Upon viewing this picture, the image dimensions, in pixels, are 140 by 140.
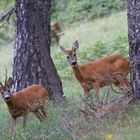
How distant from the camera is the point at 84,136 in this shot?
8.28 meters

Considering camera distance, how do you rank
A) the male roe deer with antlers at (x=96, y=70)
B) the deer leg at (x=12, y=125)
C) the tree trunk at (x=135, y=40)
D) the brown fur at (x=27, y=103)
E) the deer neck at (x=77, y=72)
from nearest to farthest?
the tree trunk at (x=135, y=40) → the deer leg at (x=12, y=125) → the brown fur at (x=27, y=103) → the male roe deer with antlers at (x=96, y=70) → the deer neck at (x=77, y=72)

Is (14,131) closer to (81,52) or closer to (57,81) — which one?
(57,81)

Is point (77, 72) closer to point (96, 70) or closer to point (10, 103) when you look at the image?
point (96, 70)

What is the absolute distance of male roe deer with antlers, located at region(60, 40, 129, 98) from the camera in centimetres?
1241

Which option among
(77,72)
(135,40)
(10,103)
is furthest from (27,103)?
(135,40)

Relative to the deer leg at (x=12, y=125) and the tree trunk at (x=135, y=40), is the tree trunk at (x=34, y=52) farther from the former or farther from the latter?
the tree trunk at (x=135, y=40)

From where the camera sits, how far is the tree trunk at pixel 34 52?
42.5ft

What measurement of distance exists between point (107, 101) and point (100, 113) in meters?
0.55

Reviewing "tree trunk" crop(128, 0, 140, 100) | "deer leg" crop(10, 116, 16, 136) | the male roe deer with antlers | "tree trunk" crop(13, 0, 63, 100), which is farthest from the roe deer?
"tree trunk" crop(128, 0, 140, 100)

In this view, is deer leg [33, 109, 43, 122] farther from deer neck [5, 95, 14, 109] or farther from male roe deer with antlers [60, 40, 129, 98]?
male roe deer with antlers [60, 40, 129, 98]

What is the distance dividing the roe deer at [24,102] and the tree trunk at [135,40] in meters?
2.30

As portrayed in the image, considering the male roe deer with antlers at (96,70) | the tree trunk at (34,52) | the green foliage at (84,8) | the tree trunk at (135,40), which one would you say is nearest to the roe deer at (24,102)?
the male roe deer with antlers at (96,70)

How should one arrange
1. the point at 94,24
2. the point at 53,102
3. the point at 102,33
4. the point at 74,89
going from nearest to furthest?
the point at 53,102
the point at 74,89
the point at 102,33
the point at 94,24

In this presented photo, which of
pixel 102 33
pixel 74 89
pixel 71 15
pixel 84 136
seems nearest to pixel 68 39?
pixel 102 33
